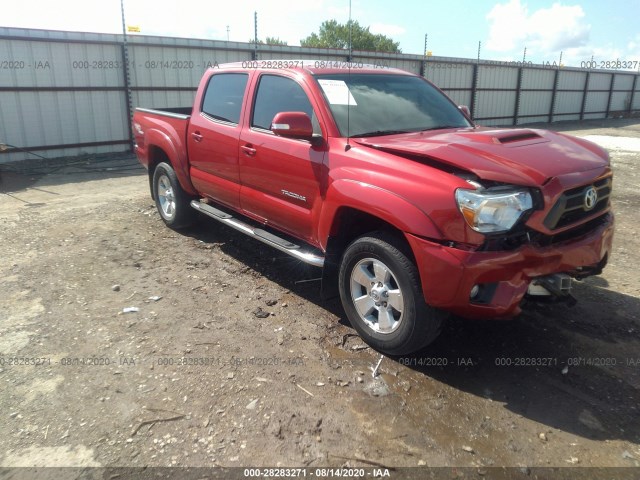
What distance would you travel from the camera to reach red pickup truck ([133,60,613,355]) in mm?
3000

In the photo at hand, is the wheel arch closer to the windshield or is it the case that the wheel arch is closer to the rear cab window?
the windshield

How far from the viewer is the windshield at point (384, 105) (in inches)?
157

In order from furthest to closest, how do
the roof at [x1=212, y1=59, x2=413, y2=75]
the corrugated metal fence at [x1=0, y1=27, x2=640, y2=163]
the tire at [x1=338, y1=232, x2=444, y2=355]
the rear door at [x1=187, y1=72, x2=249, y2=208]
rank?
the corrugated metal fence at [x1=0, y1=27, x2=640, y2=163] → the rear door at [x1=187, y1=72, x2=249, y2=208] → the roof at [x1=212, y1=59, x2=413, y2=75] → the tire at [x1=338, y1=232, x2=444, y2=355]

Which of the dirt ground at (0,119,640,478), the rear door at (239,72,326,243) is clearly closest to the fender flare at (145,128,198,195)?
the dirt ground at (0,119,640,478)

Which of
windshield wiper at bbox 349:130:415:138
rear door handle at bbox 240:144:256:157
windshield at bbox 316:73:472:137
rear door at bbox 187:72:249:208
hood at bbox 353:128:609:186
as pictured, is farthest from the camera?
rear door at bbox 187:72:249:208

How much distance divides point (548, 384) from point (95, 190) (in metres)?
8.20

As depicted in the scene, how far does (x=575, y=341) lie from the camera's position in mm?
3787

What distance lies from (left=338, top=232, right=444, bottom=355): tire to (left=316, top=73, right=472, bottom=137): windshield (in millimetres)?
987

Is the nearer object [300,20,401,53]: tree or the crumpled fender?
the crumpled fender

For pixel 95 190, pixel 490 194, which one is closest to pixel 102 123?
pixel 95 190

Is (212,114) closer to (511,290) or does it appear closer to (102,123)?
(511,290)

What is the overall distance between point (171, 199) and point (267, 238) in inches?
94.9

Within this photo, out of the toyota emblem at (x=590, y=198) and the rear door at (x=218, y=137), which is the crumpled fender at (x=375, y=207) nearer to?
the toyota emblem at (x=590, y=198)

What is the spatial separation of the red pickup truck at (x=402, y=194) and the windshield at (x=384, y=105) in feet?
0.04
